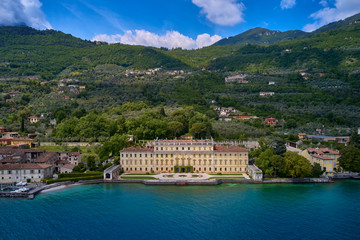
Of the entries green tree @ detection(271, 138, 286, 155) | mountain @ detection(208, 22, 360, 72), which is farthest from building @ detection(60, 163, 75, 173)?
mountain @ detection(208, 22, 360, 72)

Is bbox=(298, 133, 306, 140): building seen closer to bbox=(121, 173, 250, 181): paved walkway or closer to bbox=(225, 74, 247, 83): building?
bbox=(121, 173, 250, 181): paved walkway

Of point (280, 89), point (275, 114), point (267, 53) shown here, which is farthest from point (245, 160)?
point (267, 53)

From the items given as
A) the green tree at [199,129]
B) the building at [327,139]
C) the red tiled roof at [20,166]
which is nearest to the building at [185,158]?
the red tiled roof at [20,166]

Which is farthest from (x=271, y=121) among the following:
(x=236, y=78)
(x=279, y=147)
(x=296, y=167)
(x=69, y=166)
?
(x=69, y=166)

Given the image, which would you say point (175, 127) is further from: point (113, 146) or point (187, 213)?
point (187, 213)

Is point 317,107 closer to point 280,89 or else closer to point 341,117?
point 341,117
